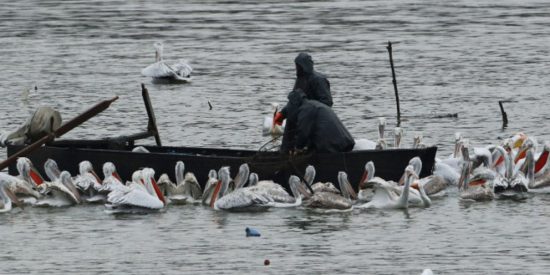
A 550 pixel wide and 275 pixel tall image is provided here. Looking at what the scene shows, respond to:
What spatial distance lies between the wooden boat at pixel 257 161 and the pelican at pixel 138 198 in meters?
1.03

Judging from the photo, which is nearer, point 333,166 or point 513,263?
point 513,263

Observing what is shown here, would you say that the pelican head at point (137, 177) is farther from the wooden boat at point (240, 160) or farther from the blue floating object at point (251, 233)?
the blue floating object at point (251, 233)

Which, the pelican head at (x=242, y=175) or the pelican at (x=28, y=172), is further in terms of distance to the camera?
the pelican at (x=28, y=172)

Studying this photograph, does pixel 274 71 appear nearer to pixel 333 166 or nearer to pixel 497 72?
pixel 497 72

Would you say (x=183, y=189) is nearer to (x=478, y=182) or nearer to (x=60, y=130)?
(x=60, y=130)

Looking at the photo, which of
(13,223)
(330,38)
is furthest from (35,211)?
(330,38)

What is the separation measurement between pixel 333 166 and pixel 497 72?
20187mm

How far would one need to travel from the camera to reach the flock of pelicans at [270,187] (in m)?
25.1

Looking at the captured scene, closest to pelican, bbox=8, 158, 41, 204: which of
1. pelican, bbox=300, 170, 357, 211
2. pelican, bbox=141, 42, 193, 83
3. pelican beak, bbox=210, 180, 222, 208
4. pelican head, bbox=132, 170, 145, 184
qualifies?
pelican head, bbox=132, 170, 145, 184

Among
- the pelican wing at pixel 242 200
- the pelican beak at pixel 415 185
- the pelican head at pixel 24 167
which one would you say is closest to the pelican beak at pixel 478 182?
the pelican beak at pixel 415 185

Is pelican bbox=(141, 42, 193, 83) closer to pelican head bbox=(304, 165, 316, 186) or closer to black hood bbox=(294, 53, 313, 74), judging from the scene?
black hood bbox=(294, 53, 313, 74)

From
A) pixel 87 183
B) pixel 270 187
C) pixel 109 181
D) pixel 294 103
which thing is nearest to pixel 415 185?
pixel 270 187

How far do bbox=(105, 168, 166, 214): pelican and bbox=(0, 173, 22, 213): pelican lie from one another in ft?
5.19

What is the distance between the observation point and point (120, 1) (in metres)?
77.7
